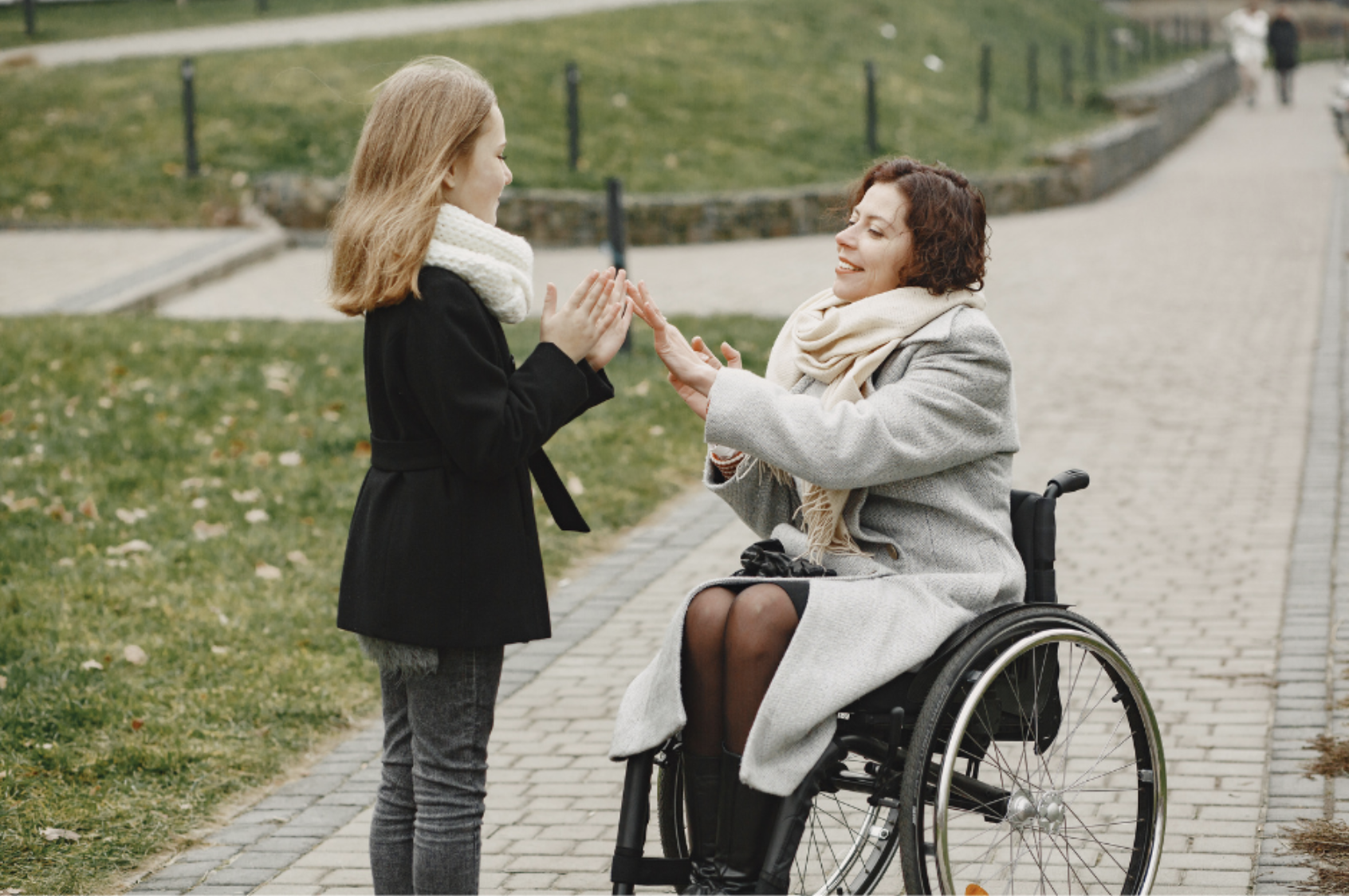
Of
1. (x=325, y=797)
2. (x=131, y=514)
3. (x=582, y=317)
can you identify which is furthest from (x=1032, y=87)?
(x=582, y=317)

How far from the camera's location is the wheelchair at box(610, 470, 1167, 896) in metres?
3.08

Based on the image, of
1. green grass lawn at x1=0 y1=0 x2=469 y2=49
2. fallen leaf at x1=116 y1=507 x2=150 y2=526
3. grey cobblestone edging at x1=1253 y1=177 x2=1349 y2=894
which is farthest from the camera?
green grass lawn at x1=0 y1=0 x2=469 y2=49

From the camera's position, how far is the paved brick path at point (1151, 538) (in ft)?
13.7

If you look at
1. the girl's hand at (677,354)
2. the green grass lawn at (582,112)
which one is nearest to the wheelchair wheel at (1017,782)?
the girl's hand at (677,354)

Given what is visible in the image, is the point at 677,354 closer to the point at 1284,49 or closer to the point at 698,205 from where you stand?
the point at 698,205

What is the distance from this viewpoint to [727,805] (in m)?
3.10

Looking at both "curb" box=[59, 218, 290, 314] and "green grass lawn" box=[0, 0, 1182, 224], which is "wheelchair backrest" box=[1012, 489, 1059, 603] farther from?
"green grass lawn" box=[0, 0, 1182, 224]

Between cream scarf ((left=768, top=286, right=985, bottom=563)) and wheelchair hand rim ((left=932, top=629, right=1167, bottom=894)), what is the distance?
38cm

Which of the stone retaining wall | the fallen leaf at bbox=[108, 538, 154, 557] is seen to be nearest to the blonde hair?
the fallen leaf at bbox=[108, 538, 154, 557]

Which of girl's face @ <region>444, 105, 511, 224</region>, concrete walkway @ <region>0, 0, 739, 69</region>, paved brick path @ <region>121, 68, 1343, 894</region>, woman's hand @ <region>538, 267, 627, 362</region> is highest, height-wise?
concrete walkway @ <region>0, 0, 739, 69</region>

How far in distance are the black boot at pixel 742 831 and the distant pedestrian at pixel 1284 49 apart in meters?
31.5

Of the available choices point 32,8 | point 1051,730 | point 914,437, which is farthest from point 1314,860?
point 32,8

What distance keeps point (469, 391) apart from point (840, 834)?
156 cm

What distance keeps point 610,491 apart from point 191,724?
2911mm
